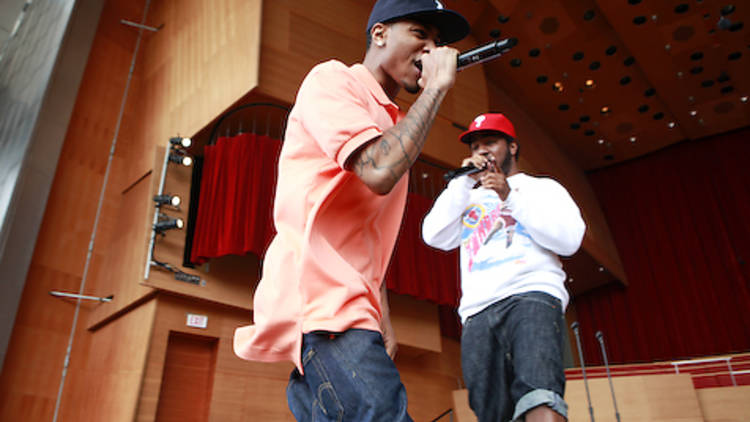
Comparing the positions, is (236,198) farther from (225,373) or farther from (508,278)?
(508,278)

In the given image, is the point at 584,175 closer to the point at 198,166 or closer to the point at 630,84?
the point at 630,84

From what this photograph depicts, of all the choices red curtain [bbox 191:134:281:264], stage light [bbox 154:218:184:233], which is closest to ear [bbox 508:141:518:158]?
red curtain [bbox 191:134:281:264]

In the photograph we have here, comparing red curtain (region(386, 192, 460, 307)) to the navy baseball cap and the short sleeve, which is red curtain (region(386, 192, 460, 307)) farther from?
the short sleeve

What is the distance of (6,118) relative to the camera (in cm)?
620

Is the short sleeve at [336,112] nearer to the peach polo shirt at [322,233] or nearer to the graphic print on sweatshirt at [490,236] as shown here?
the peach polo shirt at [322,233]

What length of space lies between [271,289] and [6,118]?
664 centimetres

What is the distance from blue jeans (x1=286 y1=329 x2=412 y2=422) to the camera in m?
0.89

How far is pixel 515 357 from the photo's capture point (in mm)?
1739

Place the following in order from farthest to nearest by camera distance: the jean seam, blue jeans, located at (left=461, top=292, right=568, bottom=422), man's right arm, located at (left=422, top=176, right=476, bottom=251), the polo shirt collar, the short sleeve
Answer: man's right arm, located at (left=422, top=176, right=476, bottom=251), the jean seam, blue jeans, located at (left=461, top=292, right=568, bottom=422), the polo shirt collar, the short sleeve

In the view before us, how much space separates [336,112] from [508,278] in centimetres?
108

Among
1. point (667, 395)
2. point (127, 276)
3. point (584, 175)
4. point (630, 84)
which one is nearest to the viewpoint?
point (667, 395)

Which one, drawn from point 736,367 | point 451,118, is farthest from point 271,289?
point 736,367

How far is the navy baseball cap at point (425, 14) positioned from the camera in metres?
1.37

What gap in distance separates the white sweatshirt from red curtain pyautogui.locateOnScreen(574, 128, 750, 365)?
1097cm
